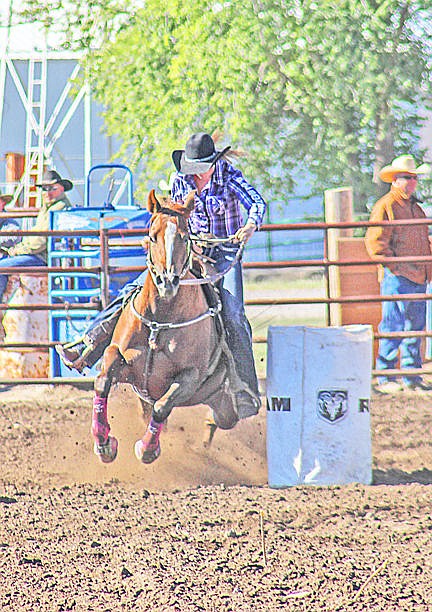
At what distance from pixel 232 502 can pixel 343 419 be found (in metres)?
0.95

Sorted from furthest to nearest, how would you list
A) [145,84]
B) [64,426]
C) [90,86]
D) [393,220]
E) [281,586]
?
[90,86], [145,84], [393,220], [64,426], [281,586]

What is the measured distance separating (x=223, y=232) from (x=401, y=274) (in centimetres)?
320

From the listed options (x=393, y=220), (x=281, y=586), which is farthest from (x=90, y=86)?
(x=281, y=586)

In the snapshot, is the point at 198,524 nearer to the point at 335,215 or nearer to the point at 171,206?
the point at 171,206

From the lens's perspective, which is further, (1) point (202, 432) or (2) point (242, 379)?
(1) point (202, 432)

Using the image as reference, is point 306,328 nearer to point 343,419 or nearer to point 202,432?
point 343,419

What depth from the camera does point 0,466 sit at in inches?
245

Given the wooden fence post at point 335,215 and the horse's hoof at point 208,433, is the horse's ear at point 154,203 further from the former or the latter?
the wooden fence post at point 335,215

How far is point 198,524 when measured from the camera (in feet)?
15.9

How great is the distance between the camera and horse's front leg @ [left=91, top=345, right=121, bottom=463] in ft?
17.5

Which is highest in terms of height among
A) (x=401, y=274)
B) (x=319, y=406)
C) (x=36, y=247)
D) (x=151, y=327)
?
(x=36, y=247)

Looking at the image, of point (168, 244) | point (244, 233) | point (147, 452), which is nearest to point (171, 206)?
point (168, 244)

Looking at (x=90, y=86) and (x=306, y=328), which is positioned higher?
(x=90, y=86)

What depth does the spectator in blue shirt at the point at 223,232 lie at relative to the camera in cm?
559
